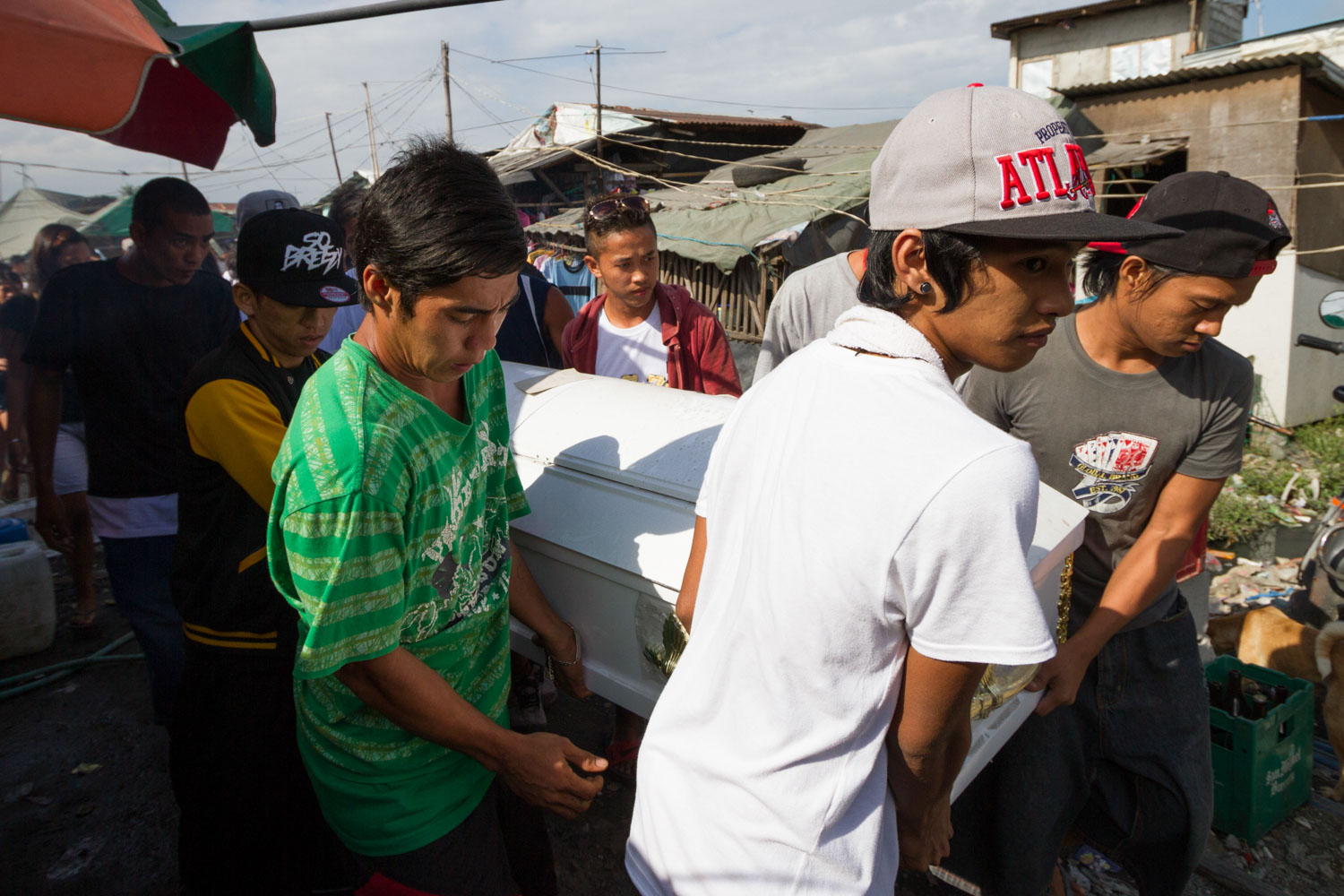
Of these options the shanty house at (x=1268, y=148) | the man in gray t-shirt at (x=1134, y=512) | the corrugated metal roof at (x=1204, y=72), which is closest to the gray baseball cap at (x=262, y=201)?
→ the man in gray t-shirt at (x=1134, y=512)

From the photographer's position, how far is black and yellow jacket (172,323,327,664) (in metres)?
1.59

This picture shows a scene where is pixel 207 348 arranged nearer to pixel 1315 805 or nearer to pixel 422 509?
pixel 422 509

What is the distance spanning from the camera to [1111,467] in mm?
1876

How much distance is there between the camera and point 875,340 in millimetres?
990

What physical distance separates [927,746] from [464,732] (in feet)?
2.48

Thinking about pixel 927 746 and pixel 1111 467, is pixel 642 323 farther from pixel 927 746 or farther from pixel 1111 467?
pixel 927 746

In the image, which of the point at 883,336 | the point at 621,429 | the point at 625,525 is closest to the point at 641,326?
the point at 621,429

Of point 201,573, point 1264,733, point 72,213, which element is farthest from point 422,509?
point 72,213

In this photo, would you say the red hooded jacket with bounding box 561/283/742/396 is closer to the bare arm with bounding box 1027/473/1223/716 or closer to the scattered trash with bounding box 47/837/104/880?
the bare arm with bounding box 1027/473/1223/716

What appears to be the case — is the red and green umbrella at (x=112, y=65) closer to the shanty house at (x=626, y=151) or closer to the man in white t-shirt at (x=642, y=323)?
the man in white t-shirt at (x=642, y=323)

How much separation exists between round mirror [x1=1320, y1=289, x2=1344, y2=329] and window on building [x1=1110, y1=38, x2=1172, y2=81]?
10.6 m

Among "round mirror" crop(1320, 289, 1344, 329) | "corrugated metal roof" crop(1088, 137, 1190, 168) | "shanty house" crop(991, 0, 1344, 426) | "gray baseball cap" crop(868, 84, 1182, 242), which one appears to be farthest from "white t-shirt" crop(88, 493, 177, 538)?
"corrugated metal roof" crop(1088, 137, 1190, 168)

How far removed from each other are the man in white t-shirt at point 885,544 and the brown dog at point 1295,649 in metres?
2.96

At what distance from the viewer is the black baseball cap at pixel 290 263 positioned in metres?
1.73
